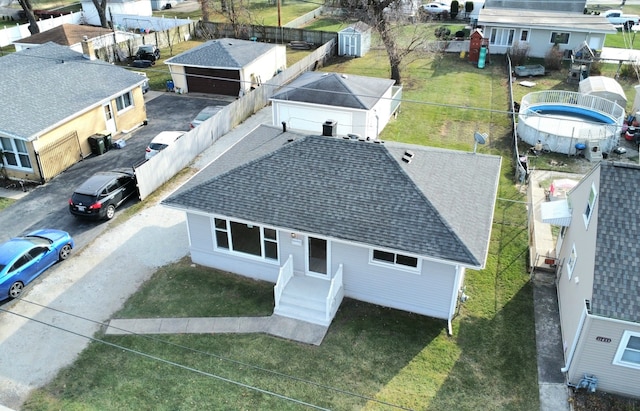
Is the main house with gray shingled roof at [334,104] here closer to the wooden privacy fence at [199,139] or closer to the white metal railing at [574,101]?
the wooden privacy fence at [199,139]

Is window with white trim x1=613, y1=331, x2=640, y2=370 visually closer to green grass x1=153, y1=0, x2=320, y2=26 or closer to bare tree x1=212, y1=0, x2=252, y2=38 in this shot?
bare tree x1=212, y1=0, x2=252, y2=38

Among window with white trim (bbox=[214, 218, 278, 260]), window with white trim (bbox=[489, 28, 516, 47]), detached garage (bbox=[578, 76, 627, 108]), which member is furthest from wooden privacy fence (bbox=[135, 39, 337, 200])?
detached garage (bbox=[578, 76, 627, 108])

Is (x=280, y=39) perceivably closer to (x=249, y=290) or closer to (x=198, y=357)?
(x=249, y=290)

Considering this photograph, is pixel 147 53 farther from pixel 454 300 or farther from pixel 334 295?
pixel 454 300

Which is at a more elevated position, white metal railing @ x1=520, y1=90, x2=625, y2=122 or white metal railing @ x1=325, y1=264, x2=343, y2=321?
white metal railing @ x1=520, y1=90, x2=625, y2=122

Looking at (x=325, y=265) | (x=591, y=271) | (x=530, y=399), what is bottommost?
(x=530, y=399)

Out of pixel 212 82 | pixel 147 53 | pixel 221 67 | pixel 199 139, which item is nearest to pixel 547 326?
pixel 199 139

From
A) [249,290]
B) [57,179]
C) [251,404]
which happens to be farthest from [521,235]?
[57,179]
